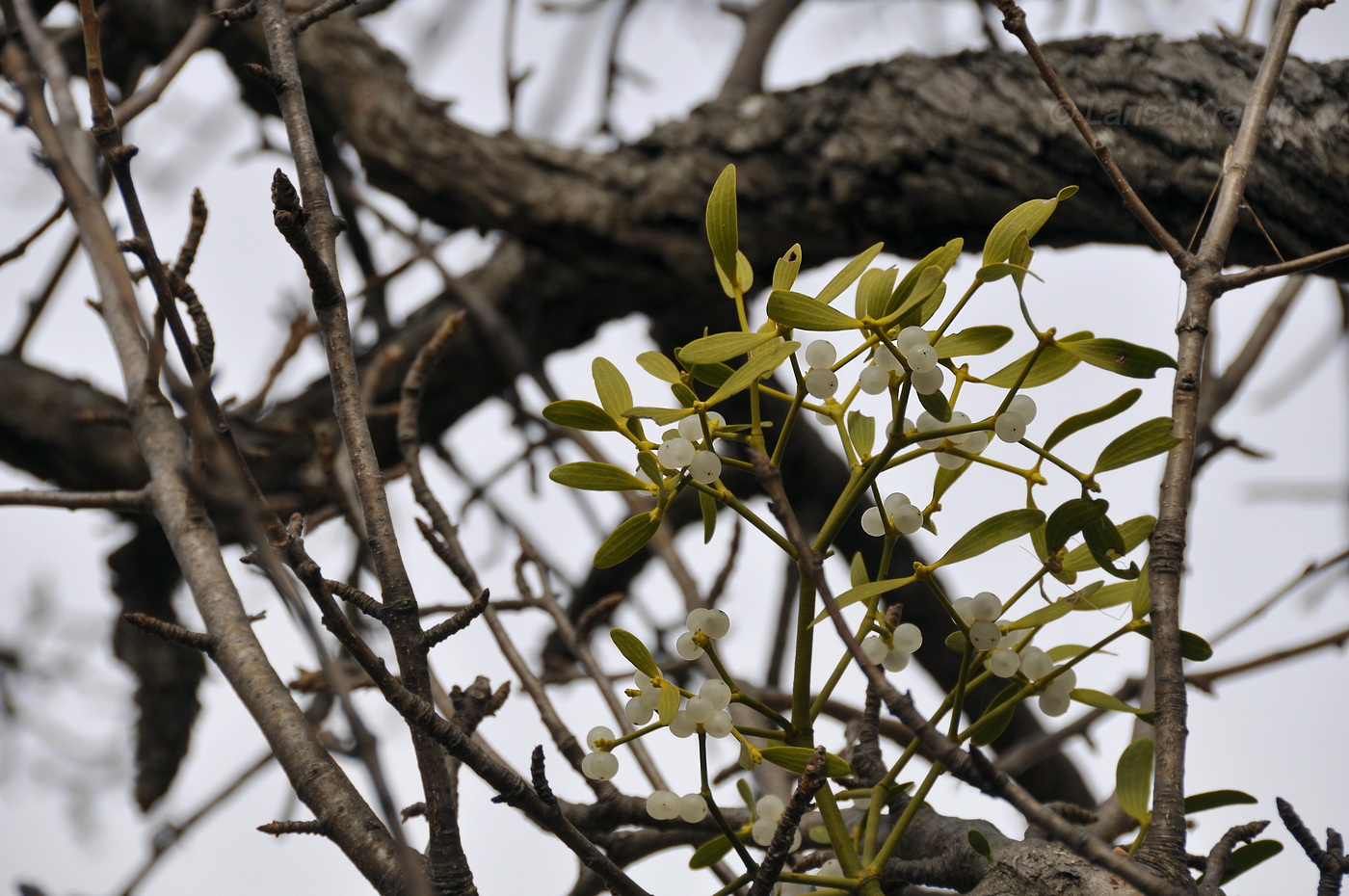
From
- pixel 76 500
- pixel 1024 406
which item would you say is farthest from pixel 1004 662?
pixel 76 500

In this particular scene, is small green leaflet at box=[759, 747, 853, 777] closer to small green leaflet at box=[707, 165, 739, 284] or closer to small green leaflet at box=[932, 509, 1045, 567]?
small green leaflet at box=[932, 509, 1045, 567]

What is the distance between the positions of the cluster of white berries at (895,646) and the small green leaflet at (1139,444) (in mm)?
113

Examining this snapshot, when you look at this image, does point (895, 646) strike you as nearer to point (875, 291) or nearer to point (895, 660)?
point (895, 660)

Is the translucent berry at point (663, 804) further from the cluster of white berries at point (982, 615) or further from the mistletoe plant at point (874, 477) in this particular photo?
the cluster of white berries at point (982, 615)

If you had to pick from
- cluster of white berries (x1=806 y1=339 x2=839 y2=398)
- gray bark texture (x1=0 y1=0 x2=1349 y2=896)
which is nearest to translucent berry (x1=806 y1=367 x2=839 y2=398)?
cluster of white berries (x1=806 y1=339 x2=839 y2=398)

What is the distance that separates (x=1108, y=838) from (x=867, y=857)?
15.4 inches

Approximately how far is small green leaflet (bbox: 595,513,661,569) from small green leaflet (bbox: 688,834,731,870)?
172mm

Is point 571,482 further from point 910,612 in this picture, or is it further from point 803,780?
point 910,612

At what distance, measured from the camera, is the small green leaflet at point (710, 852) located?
1.69 ft

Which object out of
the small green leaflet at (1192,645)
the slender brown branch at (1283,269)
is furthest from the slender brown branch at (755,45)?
the small green leaflet at (1192,645)

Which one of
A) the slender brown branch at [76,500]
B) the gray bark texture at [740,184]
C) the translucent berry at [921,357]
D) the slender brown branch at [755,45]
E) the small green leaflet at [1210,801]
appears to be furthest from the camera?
the slender brown branch at [755,45]

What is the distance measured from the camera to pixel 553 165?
1301 millimetres

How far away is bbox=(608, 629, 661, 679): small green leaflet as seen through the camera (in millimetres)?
432

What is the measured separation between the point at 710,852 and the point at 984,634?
21cm
